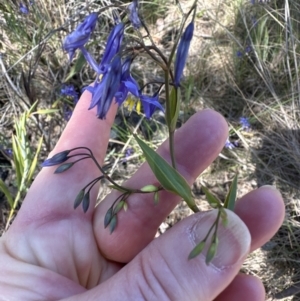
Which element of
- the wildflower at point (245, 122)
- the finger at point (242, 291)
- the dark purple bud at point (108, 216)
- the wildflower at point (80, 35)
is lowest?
the finger at point (242, 291)

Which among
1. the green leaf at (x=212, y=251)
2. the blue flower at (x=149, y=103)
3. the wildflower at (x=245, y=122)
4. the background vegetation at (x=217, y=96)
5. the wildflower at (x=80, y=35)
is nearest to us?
the green leaf at (x=212, y=251)

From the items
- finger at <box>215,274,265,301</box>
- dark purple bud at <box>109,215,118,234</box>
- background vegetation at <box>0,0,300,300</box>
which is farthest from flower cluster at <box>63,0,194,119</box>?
background vegetation at <box>0,0,300,300</box>

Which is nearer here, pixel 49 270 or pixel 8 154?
pixel 49 270

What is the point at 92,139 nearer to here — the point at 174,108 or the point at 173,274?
the point at 174,108

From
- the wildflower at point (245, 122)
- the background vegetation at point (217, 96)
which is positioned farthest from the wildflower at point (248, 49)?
the wildflower at point (245, 122)

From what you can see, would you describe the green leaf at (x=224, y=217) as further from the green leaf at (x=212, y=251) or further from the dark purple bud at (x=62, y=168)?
the dark purple bud at (x=62, y=168)

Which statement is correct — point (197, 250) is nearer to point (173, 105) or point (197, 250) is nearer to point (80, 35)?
point (173, 105)

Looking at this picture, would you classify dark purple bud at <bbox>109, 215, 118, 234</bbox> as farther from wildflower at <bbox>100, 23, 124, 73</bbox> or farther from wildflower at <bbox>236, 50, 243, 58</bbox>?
wildflower at <bbox>236, 50, 243, 58</bbox>

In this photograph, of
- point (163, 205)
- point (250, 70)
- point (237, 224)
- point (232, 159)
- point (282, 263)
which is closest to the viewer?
point (237, 224)

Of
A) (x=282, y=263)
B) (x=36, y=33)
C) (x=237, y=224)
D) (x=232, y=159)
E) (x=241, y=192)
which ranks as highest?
(x=36, y=33)

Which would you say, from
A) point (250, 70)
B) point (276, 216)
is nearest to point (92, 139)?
point (276, 216)
